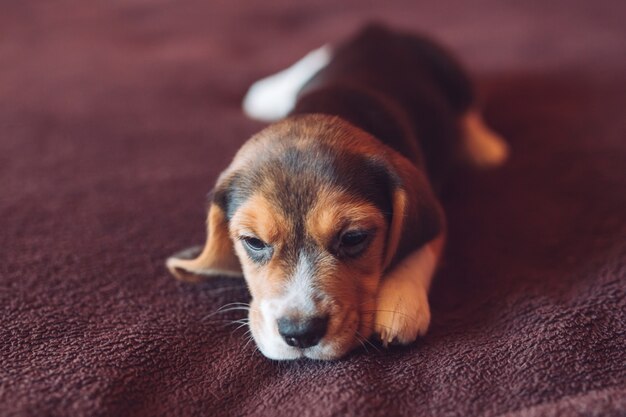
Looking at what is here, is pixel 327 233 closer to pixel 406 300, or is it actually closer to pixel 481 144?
pixel 406 300

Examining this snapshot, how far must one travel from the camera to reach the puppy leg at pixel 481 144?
13.2ft

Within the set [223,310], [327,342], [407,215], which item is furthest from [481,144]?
[327,342]

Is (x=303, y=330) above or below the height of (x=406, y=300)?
above

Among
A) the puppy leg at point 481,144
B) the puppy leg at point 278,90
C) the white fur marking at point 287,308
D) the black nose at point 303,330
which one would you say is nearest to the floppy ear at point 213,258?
the white fur marking at point 287,308

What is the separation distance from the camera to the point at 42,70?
17.1 feet

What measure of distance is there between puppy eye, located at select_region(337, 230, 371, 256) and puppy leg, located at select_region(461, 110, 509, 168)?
1670 millimetres

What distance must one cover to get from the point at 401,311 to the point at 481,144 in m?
1.93

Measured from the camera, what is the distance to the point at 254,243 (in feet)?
8.63

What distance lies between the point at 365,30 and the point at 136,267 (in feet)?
6.78

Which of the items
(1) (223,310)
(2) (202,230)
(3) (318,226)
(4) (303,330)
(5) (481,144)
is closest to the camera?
(4) (303,330)

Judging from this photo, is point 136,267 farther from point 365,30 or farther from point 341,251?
point 365,30

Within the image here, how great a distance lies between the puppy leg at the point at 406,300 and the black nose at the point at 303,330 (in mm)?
264

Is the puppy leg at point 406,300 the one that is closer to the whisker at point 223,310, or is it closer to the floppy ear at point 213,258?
the whisker at point 223,310

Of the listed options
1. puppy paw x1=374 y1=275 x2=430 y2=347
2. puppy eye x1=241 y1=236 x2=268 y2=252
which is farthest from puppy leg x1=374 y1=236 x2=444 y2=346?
puppy eye x1=241 y1=236 x2=268 y2=252
